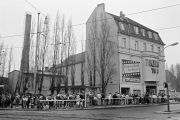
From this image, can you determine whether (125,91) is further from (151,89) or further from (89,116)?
(89,116)

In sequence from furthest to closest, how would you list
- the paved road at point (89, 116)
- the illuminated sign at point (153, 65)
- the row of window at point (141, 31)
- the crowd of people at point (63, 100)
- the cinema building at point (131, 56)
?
the illuminated sign at point (153, 65)
the row of window at point (141, 31)
the cinema building at point (131, 56)
the crowd of people at point (63, 100)
the paved road at point (89, 116)

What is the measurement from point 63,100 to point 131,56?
72.0 ft

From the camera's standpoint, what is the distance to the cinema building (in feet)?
144

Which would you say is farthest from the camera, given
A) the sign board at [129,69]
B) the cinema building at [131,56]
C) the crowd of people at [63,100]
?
the cinema building at [131,56]

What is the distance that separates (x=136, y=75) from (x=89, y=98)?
17.4 m

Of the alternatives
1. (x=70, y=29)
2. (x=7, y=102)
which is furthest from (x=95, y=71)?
(x=7, y=102)

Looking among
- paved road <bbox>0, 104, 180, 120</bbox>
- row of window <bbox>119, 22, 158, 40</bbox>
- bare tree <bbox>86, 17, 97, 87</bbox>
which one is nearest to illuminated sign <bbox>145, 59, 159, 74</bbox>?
row of window <bbox>119, 22, 158, 40</bbox>

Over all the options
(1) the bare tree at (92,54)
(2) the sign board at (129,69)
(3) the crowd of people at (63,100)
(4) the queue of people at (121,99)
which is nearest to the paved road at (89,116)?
(3) the crowd of people at (63,100)

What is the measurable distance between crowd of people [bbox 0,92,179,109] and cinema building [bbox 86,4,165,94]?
740cm

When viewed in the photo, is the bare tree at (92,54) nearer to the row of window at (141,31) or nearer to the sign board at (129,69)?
the row of window at (141,31)

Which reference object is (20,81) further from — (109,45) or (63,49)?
(109,45)

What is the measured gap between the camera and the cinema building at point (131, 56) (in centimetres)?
4397

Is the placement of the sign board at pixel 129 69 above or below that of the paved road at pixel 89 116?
above

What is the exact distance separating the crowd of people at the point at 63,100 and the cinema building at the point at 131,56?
7401 mm
